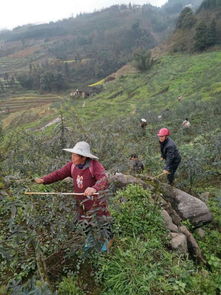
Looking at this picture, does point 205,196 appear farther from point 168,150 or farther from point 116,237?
point 116,237

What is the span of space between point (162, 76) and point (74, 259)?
36812 mm

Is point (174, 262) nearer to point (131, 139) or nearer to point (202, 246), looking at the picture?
point (202, 246)

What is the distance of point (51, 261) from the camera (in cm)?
320

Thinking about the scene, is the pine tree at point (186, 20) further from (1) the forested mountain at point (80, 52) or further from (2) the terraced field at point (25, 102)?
(2) the terraced field at point (25, 102)

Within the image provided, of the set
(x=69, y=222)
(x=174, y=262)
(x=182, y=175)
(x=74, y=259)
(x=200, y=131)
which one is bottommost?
(x=200, y=131)

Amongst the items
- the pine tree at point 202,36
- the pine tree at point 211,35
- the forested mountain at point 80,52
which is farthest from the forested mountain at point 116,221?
the forested mountain at point 80,52

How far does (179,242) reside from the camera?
391cm

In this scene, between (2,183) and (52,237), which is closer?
(2,183)

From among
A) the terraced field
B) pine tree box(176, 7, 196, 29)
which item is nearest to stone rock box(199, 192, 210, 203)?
the terraced field

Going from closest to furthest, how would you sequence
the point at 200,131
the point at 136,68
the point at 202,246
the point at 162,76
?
1. the point at 202,246
2. the point at 200,131
3. the point at 162,76
4. the point at 136,68

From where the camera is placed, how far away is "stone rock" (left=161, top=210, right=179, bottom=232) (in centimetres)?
427

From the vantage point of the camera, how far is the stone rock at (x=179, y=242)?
12.7 ft

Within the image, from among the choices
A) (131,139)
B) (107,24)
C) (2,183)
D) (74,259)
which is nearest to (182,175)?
(74,259)

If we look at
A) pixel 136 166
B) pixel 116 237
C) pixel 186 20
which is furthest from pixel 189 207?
pixel 186 20
